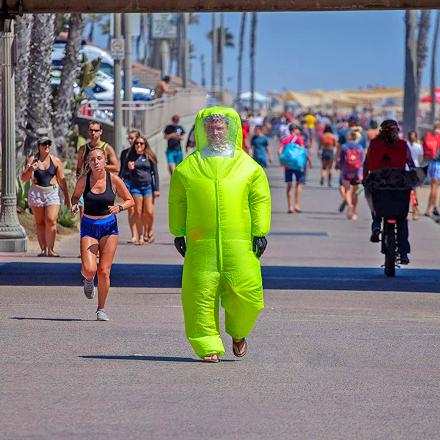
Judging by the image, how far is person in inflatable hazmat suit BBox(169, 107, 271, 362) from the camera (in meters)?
10.8

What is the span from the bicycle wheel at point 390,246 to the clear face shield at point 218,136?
23.2 ft

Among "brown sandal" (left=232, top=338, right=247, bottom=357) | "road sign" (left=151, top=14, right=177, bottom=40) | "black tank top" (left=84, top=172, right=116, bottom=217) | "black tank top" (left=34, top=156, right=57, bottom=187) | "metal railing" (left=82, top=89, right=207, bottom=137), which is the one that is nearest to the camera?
"brown sandal" (left=232, top=338, right=247, bottom=357)

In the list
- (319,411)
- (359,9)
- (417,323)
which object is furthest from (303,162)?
(319,411)

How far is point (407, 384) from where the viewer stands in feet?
32.9

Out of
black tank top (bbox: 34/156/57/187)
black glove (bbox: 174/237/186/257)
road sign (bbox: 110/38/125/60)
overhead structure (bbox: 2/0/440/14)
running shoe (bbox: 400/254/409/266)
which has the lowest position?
running shoe (bbox: 400/254/409/266)

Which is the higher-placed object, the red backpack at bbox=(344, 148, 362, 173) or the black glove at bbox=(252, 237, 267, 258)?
the black glove at bbox=(252, 237, 267, 258)

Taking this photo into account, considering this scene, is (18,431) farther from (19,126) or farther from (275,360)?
(19,126)

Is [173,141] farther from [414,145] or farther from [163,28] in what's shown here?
[163,28]

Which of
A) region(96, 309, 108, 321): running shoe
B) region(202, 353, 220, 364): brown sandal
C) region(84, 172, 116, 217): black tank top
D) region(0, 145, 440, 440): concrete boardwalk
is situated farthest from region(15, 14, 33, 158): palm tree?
region(202, 353, 220, 364): brown sandal

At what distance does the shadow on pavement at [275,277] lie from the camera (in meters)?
16.7

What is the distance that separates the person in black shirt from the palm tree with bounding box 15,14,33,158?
7.81 metres

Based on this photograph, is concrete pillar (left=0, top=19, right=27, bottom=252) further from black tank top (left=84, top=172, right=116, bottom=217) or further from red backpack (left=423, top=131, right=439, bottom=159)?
red backpack (left=423, top=131, right=439, bottom=159)

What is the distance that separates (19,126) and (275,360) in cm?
1585

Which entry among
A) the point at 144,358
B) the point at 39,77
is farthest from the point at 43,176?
the point at 144,358
